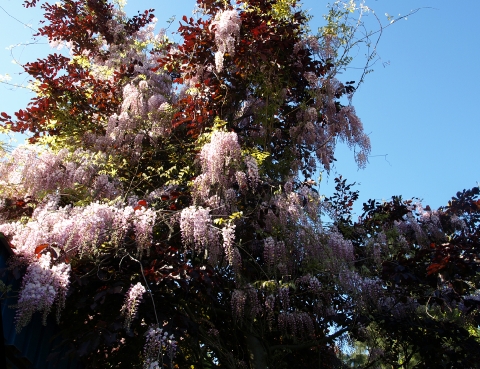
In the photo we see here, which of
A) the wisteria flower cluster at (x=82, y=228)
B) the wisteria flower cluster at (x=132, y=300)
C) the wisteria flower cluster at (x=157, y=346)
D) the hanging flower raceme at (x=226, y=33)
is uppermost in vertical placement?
the hanging flower raceme at (x=226, y=33)

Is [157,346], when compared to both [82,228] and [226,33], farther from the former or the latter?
[226,33]

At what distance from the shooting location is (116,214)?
3875mm

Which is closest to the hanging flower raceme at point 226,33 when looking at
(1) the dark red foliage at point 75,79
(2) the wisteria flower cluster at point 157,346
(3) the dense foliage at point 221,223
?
(3) the dense foliage at point 221,223

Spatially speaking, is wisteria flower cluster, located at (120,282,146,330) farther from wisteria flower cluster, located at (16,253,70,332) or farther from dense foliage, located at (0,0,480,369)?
wisteria flower cluster, located at (16,253,70,332)

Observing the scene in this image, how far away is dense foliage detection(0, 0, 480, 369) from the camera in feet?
11.9

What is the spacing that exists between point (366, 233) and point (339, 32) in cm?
288

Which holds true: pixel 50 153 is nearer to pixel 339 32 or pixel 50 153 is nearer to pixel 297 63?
pixel 297 63

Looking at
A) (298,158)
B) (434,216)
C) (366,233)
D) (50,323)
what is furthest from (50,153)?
(434,216)

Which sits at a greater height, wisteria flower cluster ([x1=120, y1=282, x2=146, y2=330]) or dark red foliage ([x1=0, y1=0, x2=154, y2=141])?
dark red foliage ([x1=0, y1=0, x2=154, y2=141])

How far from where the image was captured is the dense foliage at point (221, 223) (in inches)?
143

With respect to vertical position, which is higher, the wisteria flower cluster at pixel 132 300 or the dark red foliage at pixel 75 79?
the dark red foliage at pixel 75 79

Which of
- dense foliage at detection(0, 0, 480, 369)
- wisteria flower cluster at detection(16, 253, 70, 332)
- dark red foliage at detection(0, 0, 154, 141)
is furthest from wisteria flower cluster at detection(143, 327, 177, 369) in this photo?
dark red foliage at detection(0, 0, 154, 141)

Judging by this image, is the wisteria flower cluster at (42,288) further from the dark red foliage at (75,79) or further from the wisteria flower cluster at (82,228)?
the dark red foliage at (75,79)

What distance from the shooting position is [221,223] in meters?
4.00
